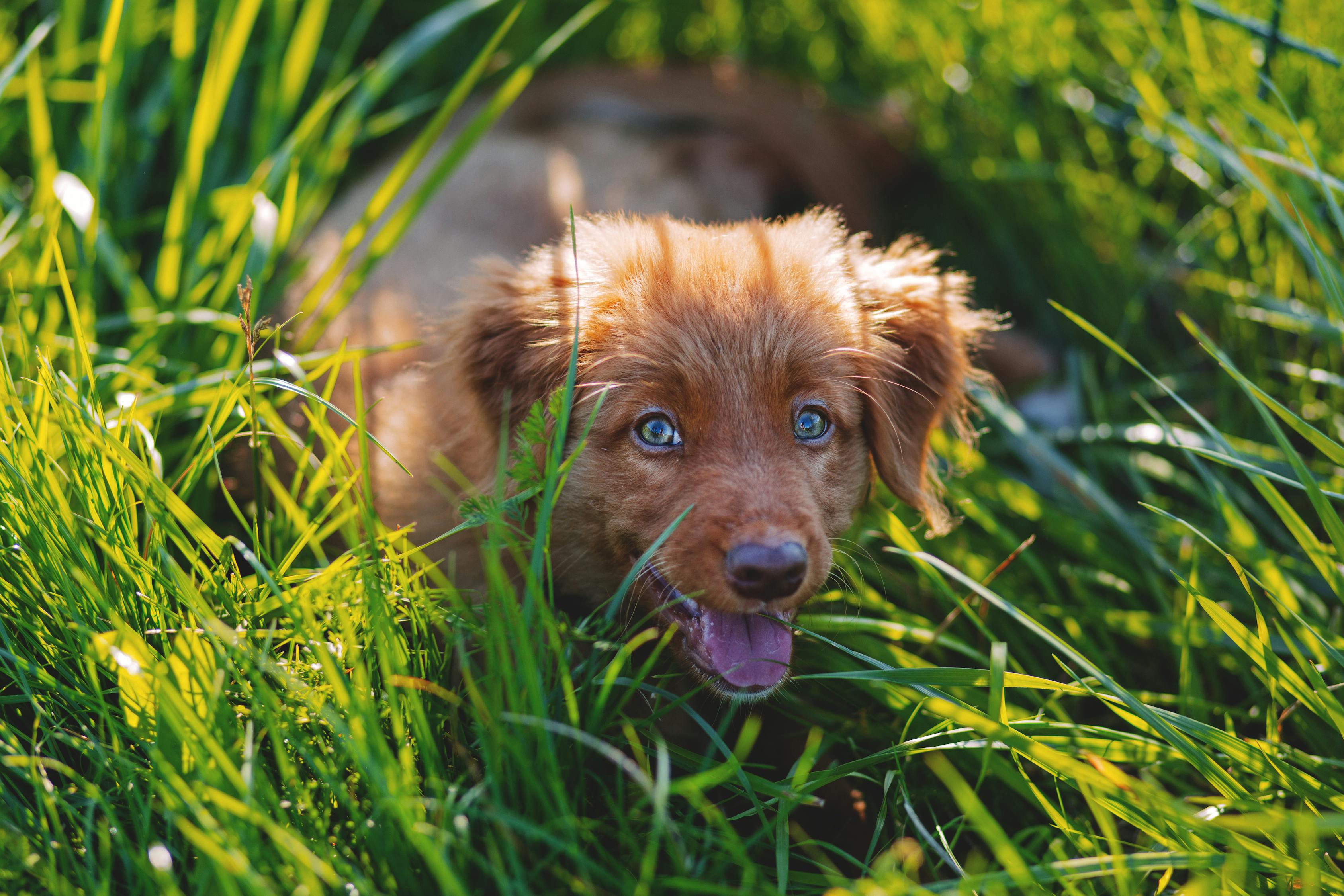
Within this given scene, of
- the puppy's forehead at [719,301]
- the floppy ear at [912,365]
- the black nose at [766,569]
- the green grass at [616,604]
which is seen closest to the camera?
the green grass at [616,604]

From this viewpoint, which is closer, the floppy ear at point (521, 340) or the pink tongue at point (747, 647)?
the pink tongue at point (747, 647)

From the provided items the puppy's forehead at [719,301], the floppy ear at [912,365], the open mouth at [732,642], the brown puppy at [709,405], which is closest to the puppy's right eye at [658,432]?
the brown puppy at [709,405]

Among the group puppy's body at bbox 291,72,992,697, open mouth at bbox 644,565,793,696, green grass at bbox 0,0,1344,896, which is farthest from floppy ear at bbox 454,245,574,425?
open mouth at bbox 644,565,793,696

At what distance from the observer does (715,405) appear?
1.74 meters

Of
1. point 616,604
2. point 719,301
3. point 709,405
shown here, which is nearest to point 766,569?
point 616,604

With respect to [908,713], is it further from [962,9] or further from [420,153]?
[962,9]

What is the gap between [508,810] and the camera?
1.31 m

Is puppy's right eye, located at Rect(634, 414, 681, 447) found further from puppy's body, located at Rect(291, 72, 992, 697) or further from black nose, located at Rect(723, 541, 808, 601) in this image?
black nose, located at Rect(723, 541, 808, 601)

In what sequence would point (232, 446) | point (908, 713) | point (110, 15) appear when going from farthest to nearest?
point (232, 446) → point (110, 15) → point (908, 713)

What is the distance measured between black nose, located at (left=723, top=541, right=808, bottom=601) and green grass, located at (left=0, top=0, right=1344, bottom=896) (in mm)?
205

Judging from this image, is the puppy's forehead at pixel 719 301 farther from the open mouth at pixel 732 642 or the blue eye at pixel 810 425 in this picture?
the open mouth at pixel 732 642

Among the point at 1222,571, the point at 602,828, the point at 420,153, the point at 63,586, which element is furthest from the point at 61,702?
the point at 1222,571

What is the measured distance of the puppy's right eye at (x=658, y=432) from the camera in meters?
1.77

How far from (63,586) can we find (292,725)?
494 mm
